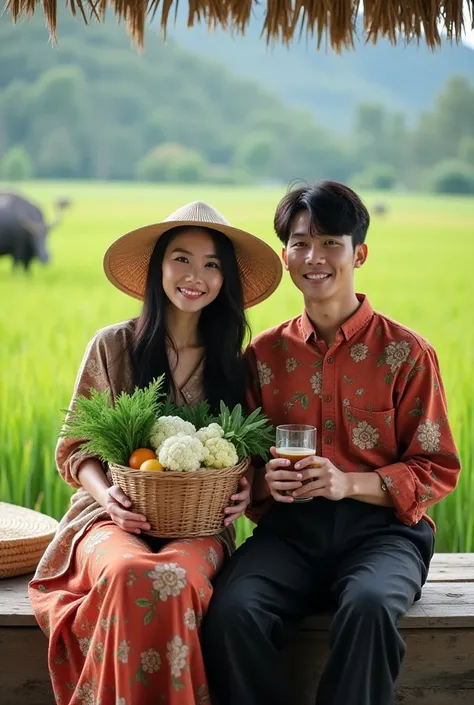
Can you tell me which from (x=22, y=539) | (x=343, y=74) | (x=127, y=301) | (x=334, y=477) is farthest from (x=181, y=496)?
(x=343, y=74)

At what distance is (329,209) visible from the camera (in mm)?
2656

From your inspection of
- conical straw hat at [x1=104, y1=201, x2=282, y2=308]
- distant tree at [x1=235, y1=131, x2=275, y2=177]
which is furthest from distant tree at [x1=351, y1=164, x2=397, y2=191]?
conical straw hat at [x1=104, y1=201, x2=282, y2=308]

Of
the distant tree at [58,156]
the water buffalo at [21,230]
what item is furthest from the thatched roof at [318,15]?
the distant tree at [58,156]

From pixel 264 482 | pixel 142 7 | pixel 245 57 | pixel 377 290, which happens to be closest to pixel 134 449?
pixel 264 482

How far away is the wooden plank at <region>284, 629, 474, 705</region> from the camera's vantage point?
→ 8.32ft

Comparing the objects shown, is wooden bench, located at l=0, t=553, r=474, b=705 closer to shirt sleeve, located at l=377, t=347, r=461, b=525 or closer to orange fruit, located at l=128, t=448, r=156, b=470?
shirt sleeve, located at l=377, t=347, r=461, b=525

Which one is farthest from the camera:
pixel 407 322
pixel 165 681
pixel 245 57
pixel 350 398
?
pixel 245 57

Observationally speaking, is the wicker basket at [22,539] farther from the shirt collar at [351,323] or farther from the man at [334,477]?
the shirt collar at [351,323]

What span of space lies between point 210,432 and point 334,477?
347 millimetres

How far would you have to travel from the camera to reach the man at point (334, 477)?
2307 millimetres

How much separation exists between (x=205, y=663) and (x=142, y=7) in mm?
2143

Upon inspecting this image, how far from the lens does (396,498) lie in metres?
2.53

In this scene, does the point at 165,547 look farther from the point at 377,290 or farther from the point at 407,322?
the point at 377,290

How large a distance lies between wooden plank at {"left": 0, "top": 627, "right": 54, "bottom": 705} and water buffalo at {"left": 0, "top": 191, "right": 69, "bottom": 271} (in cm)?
526
